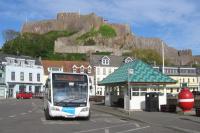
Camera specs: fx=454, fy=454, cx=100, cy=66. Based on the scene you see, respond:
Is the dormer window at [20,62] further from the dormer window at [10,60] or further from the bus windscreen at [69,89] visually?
the bus windscreen at [69,89]

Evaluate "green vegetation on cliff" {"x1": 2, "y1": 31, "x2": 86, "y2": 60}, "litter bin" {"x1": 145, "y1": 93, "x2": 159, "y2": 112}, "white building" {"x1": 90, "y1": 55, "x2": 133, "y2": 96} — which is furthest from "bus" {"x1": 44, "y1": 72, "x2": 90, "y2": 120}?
"green vegetation on cliff" {"x1": 2, "y1": 31, "x2": 86, "y2": 60}

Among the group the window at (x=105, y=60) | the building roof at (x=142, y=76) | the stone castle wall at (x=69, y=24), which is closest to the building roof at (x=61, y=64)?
the window at (x=105, y=60)

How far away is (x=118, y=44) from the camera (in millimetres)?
142750

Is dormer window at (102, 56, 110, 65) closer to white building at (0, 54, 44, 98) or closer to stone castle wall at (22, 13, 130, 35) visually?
white building at (0, 54, 44, 98)

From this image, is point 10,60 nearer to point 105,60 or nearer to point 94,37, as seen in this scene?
point 105,60

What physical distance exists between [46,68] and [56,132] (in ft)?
267

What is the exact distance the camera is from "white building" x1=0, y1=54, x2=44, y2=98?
9094 centimetres

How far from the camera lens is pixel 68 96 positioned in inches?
1015

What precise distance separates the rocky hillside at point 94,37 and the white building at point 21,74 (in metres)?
35.2

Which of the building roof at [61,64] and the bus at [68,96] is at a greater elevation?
the building roof at [61,64]

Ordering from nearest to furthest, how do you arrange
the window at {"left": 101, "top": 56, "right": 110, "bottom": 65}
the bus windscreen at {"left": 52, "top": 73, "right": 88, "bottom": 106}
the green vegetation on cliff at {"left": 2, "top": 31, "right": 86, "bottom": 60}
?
the bus windscreen at {"left": 52, "top": 73, "right": 88, "bottom": 106}, the window at {"left": 101, "top": 56, "right": 110, "bottom": 65}, the green vegetation on cliff at {"left": 2, "top": 31, "right": 86, "bottom": 60}

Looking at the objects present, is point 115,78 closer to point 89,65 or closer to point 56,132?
point 56,132

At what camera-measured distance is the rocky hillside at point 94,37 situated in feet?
442

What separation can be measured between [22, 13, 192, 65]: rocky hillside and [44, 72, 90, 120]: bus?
343ft
